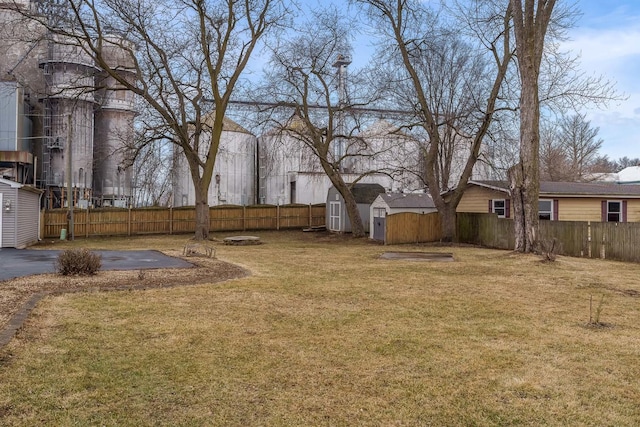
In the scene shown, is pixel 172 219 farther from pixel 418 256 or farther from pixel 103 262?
pixel 418 256

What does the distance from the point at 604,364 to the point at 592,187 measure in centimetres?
1999

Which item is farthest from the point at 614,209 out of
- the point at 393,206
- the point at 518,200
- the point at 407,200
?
the point at 393,206

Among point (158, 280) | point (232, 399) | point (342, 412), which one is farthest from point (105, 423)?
point (158, 280)

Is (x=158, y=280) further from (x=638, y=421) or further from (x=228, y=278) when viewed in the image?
(x=638, y=421)

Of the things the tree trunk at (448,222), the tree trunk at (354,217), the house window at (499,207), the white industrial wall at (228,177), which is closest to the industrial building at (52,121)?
the white industrial wall at (228,177)

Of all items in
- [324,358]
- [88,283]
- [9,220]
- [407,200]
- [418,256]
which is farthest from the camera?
[407,200]

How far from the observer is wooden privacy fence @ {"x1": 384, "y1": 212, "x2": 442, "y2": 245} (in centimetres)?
2278

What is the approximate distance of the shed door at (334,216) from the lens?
97.5 ft

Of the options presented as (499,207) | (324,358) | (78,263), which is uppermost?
(499,207)

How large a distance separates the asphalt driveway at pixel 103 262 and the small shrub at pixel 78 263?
821 mm

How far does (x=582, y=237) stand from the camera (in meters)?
17.5

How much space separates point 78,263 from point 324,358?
7.29 meters

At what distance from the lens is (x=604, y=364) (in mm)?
5328

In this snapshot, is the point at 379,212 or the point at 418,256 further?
the point at 379,212
